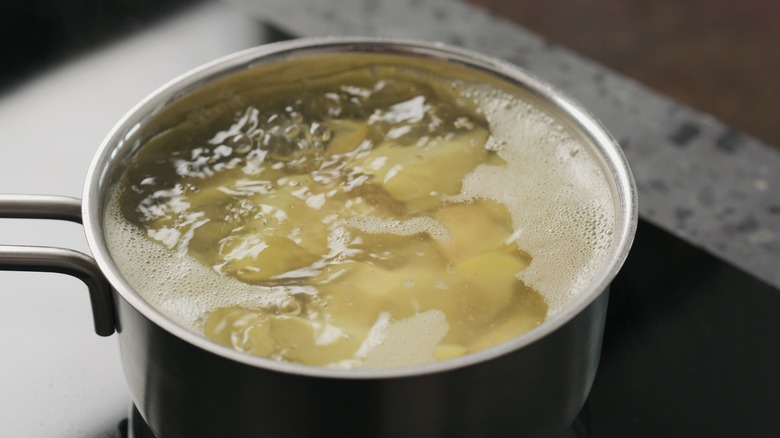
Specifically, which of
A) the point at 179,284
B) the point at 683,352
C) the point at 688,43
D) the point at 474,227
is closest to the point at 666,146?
the point at 683,352

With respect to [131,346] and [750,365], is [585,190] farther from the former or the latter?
[131,346]

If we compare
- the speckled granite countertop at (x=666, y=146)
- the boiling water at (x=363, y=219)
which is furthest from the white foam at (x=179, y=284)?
the speckled granite countertop at (x=666, y=146)

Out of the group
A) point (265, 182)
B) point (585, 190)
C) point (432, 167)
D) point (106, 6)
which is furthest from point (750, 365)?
point (106, 6)

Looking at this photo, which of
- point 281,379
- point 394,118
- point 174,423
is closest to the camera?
point 281,379

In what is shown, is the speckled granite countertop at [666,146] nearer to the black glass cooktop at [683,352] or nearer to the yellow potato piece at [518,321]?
the black glass cooktop at [683,352]

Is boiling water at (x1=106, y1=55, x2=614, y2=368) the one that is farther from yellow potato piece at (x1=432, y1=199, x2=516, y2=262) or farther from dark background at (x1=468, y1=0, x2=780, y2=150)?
dark background at (x1=468, y1=0, x2=780, y2=150)

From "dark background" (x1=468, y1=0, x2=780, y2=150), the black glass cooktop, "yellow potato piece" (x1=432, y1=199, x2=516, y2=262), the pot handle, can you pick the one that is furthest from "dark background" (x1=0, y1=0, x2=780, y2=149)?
the pot handle
